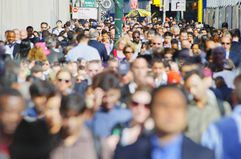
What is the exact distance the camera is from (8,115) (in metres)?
6.40

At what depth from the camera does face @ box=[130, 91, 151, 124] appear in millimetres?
6688

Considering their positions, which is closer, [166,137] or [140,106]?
[166,137]

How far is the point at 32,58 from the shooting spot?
44.2 feet

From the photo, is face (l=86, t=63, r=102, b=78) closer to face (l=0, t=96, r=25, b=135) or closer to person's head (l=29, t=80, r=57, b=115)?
person's head (l=29, t=80, r=57, b=115)

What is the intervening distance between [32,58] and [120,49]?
2.30 meters

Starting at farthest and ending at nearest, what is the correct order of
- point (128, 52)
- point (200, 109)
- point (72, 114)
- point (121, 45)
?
1. point (121, 45)
2. point (128, 52)
3. point (200, 109)
4. point (72, 114)

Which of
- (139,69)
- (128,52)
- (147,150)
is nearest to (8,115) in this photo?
(147,150)

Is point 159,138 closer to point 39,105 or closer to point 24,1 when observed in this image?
point 39,105

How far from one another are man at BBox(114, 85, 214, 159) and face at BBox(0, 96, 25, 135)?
1.03 m

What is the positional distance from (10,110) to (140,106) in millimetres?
1066

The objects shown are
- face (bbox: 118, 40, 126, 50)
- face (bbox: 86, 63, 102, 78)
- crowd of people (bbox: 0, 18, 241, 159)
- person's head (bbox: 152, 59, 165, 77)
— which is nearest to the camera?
crowd of people (bbox: 0, 18, 241, 159)

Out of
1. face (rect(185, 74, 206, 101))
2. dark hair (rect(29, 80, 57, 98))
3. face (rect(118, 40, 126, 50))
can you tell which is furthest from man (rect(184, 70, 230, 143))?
face (rect(118, 40, 126, 50))

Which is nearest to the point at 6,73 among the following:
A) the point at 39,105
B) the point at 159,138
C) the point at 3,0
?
the point at 39,105

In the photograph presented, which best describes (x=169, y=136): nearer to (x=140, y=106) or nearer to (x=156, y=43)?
(x=140, y=106)
